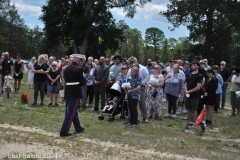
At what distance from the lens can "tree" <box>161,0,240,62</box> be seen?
87.3 feet

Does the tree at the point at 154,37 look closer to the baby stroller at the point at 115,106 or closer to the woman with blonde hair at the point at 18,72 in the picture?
the woman with blonde hair at the point at 18,72

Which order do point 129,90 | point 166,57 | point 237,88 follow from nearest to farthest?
point 129,90, point 237,88, point 166,57

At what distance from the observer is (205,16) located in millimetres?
28703

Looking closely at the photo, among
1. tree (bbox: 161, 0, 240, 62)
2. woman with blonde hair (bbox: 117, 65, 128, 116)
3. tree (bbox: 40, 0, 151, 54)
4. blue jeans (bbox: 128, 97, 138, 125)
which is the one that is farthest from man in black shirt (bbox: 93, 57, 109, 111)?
tree (bbox: 40, 0, 151, 54)

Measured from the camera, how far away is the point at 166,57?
91.4 metres

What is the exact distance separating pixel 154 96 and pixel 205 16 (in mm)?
19203

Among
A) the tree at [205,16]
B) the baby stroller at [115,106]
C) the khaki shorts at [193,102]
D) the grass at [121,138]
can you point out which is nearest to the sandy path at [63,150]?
the grass at [121,138]

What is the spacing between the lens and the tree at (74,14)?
35562mm

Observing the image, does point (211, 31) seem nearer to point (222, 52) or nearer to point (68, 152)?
point (222, 52)

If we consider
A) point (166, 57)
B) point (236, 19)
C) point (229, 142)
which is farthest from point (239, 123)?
point (166, 57)

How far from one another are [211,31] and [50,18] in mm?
16994

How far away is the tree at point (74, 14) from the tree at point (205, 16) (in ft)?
26.3

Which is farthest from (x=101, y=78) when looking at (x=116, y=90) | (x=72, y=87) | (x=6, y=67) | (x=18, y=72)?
(x=18, y=72)

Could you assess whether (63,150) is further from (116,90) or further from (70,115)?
(116,90)
